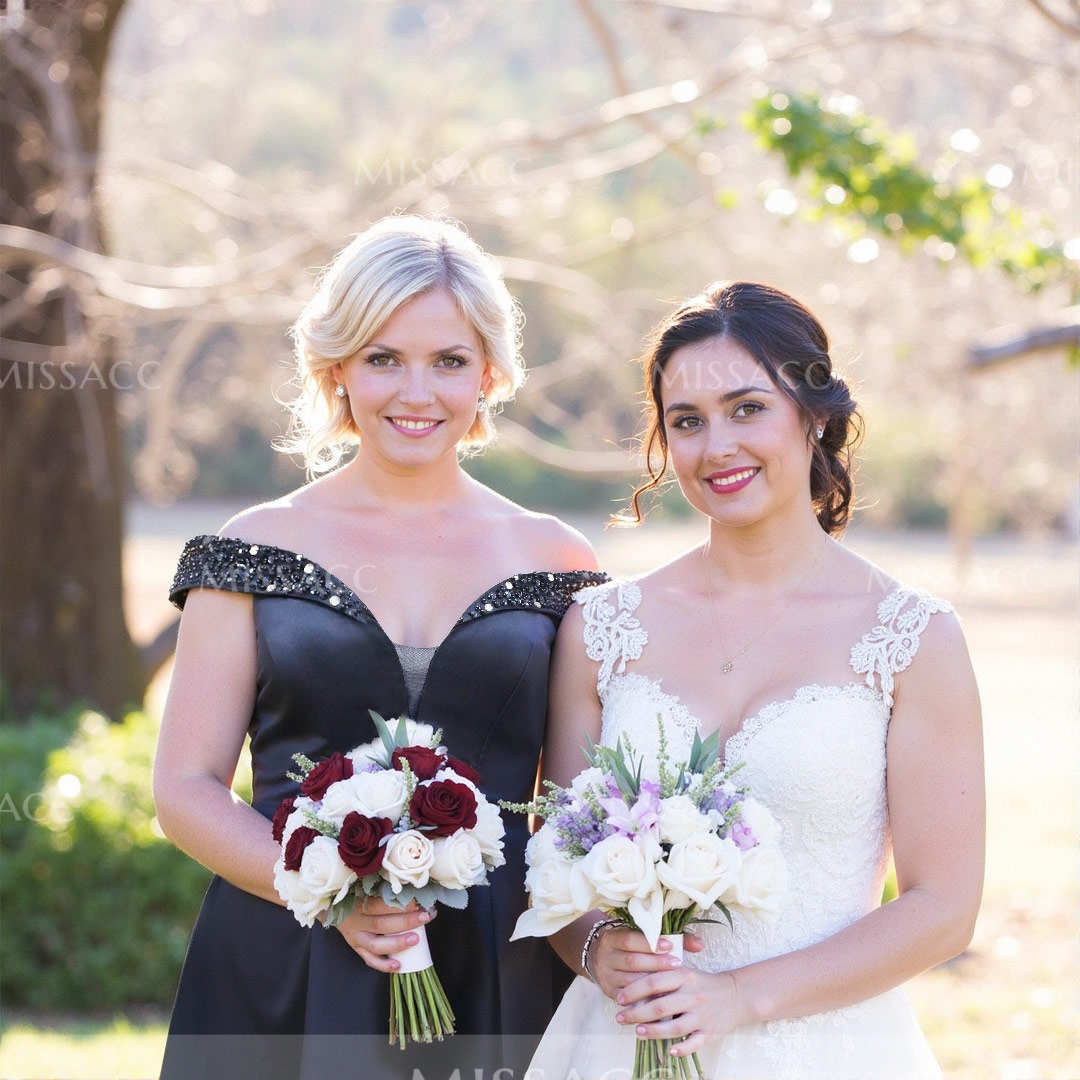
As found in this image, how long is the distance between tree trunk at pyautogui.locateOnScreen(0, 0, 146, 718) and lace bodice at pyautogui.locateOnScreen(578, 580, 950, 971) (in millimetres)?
5941

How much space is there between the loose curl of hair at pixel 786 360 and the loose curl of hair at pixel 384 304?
40 centimetres

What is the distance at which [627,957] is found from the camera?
8.73 ft

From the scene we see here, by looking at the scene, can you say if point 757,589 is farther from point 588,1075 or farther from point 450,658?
point 588,1075

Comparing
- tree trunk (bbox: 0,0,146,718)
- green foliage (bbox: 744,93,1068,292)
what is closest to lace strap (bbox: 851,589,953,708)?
green foliage (bbox: 744,93,1068,292)

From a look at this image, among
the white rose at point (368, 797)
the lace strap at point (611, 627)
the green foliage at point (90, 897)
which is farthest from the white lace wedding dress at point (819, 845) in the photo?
the green foliage at point (90, 897)

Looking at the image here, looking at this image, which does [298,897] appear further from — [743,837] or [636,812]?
[743,837]

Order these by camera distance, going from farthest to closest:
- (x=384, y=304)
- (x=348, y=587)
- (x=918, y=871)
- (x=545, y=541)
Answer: (x=545, y=541)
(x=348, y=587)
(x=384, y=304)
(x=918, y=871)

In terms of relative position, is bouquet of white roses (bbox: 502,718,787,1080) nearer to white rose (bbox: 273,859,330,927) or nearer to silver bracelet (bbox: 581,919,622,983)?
silver bracelet (bbox: 581,919,622,983)

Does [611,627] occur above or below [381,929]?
above

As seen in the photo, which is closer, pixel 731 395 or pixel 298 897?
pixel 298 897

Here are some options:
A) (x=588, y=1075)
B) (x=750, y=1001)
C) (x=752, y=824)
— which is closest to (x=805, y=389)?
(x=752, y=824)

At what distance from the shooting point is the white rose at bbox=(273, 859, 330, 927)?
8.55 feet

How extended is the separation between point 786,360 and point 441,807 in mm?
1206

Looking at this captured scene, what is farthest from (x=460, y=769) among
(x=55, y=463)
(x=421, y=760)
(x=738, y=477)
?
(x=55, y=463)
